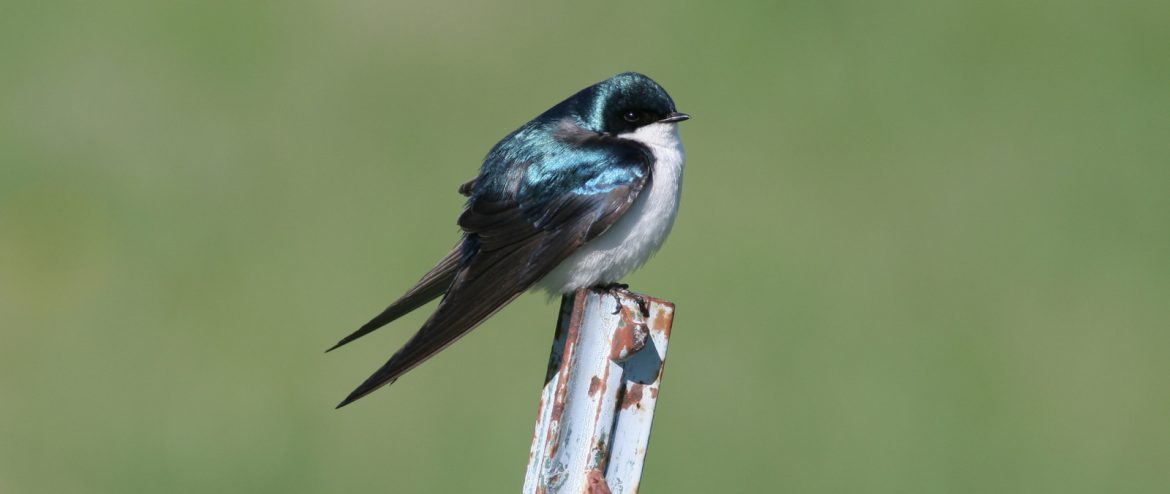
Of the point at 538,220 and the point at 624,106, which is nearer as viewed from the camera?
the point at 538,220

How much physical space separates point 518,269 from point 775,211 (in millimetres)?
2845

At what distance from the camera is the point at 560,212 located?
11.2ft

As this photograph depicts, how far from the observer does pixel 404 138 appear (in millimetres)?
6148

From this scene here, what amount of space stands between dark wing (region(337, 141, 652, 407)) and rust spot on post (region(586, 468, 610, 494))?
68cm

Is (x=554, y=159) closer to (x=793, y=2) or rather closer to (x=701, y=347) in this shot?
(x=701, y=347)

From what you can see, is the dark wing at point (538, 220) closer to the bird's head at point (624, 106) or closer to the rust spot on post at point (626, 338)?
the bird's head at point (624, 106)

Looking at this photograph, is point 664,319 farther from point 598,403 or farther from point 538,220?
point 538,220

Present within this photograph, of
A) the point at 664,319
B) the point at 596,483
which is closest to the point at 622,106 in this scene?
the point at 664,319

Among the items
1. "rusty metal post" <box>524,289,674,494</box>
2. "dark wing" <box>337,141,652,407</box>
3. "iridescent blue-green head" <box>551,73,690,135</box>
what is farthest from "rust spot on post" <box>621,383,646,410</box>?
"iridescent blue-green head" <box>551,73,690,135</box>

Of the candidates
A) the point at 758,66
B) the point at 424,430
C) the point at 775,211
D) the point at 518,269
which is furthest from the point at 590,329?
the point at 758,66

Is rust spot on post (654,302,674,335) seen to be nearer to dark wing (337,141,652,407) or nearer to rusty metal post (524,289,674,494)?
rusty metal post (524,289,674,494)

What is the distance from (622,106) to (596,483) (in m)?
1.27

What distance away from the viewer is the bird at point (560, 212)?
3340mm

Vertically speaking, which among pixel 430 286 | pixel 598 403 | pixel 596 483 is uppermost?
pixel 430 286
